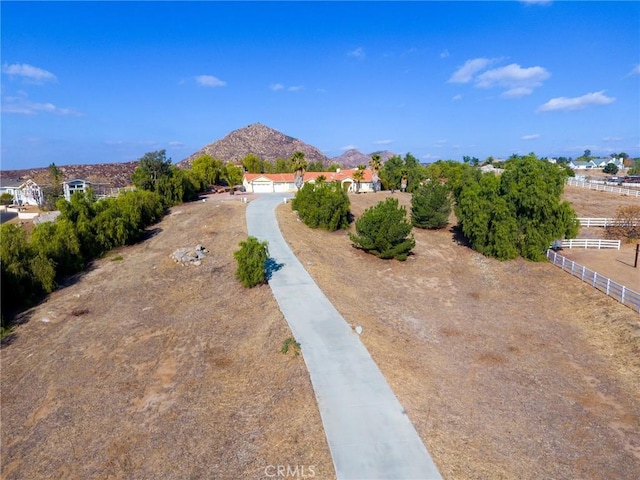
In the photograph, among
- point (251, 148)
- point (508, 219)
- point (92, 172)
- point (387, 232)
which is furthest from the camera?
point (251, 148)

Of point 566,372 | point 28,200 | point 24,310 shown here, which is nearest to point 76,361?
point 24,310

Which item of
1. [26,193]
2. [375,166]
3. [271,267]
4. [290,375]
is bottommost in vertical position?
[290,375]

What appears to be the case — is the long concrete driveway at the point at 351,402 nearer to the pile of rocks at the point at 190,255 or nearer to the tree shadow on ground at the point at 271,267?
the tree shadow on ground at the point at 271,267

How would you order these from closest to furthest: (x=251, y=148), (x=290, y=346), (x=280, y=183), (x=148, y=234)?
(x=290, y=346), (x=148, y=234), (x=280, y=183), (x=251, y=148)

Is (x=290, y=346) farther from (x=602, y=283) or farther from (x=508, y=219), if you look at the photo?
(x=508, y=219)

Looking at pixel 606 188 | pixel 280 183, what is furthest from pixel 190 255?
pixel 606 188

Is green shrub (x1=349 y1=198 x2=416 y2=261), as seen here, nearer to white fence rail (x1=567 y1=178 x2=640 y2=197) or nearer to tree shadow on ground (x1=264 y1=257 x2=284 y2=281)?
tree shadow on ground (x1=264 y1=257 x2=284 y2=281)

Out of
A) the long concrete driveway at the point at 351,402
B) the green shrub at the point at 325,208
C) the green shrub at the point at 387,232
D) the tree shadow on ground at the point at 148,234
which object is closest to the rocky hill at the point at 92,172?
the tree shadow on ground at the point at 148,234

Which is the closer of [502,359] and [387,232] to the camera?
[502,359]
